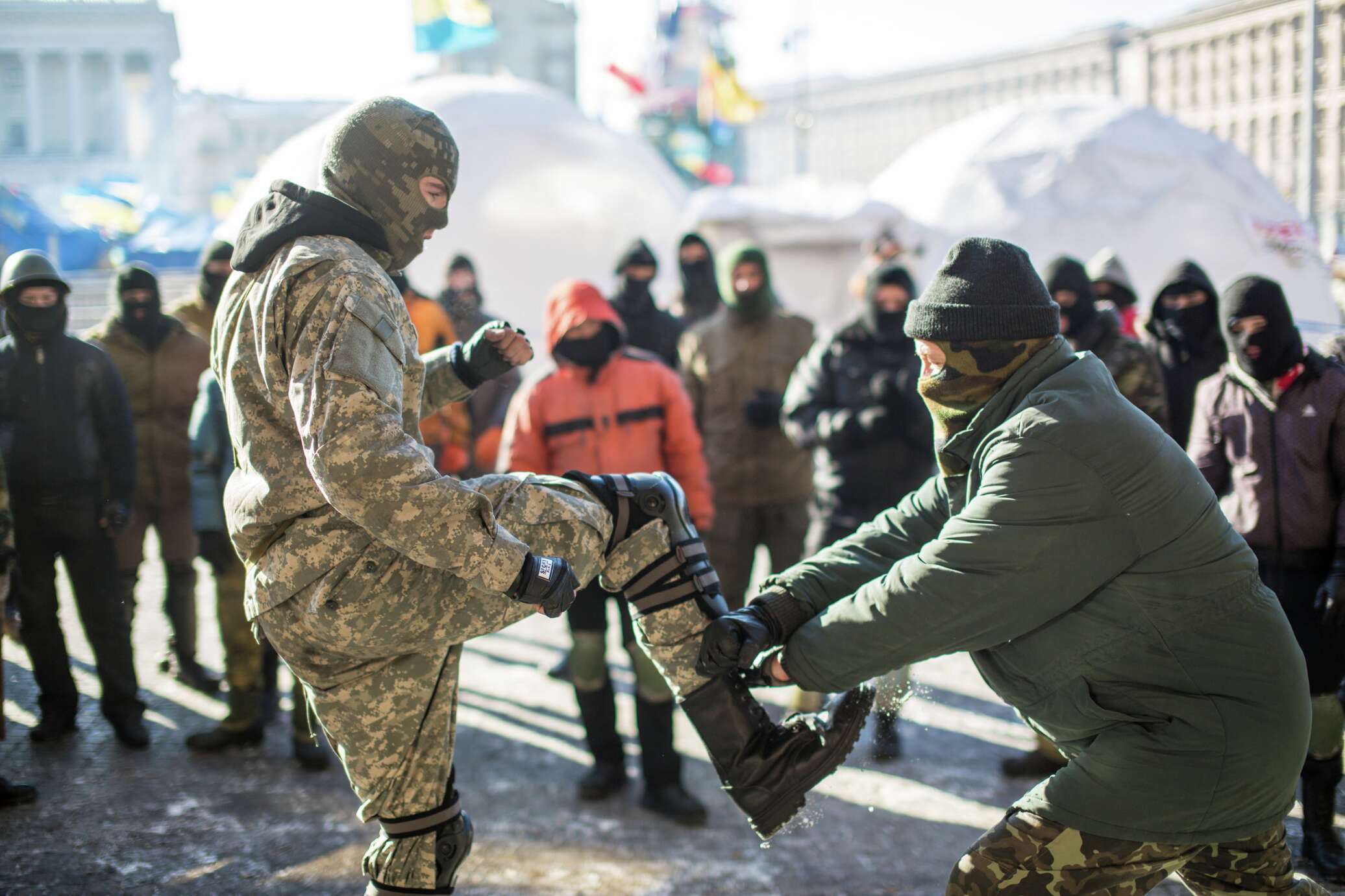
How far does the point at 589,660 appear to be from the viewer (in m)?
4.55

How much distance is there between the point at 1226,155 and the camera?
1684cm

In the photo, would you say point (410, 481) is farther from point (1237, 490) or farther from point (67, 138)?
point (67, 138)

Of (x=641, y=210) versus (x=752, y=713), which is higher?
(x=641, y=210)

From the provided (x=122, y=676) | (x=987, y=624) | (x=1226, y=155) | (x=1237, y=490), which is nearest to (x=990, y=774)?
(x=1237, y=490)

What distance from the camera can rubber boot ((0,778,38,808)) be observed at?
429 cm

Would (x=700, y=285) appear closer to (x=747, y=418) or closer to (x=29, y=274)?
(x=747, y=418)

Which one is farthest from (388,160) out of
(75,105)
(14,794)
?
(75,105)

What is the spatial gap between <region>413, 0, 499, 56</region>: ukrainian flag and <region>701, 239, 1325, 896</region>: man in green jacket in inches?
971

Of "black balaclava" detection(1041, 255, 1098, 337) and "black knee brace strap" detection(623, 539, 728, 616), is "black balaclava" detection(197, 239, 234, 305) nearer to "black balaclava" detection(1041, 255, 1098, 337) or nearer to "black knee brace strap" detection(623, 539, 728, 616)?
"black knee brace strap" detection(623, 539, 728, 616)

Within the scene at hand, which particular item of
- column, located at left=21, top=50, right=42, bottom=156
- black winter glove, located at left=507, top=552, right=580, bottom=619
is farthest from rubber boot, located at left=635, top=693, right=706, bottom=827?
column, located at left=21, top=50, right=42, bottom=156

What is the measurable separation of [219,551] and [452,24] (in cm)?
2254

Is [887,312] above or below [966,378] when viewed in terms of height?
above

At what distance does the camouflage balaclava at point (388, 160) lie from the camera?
2.59m

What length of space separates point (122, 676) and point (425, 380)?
2.97 metres
